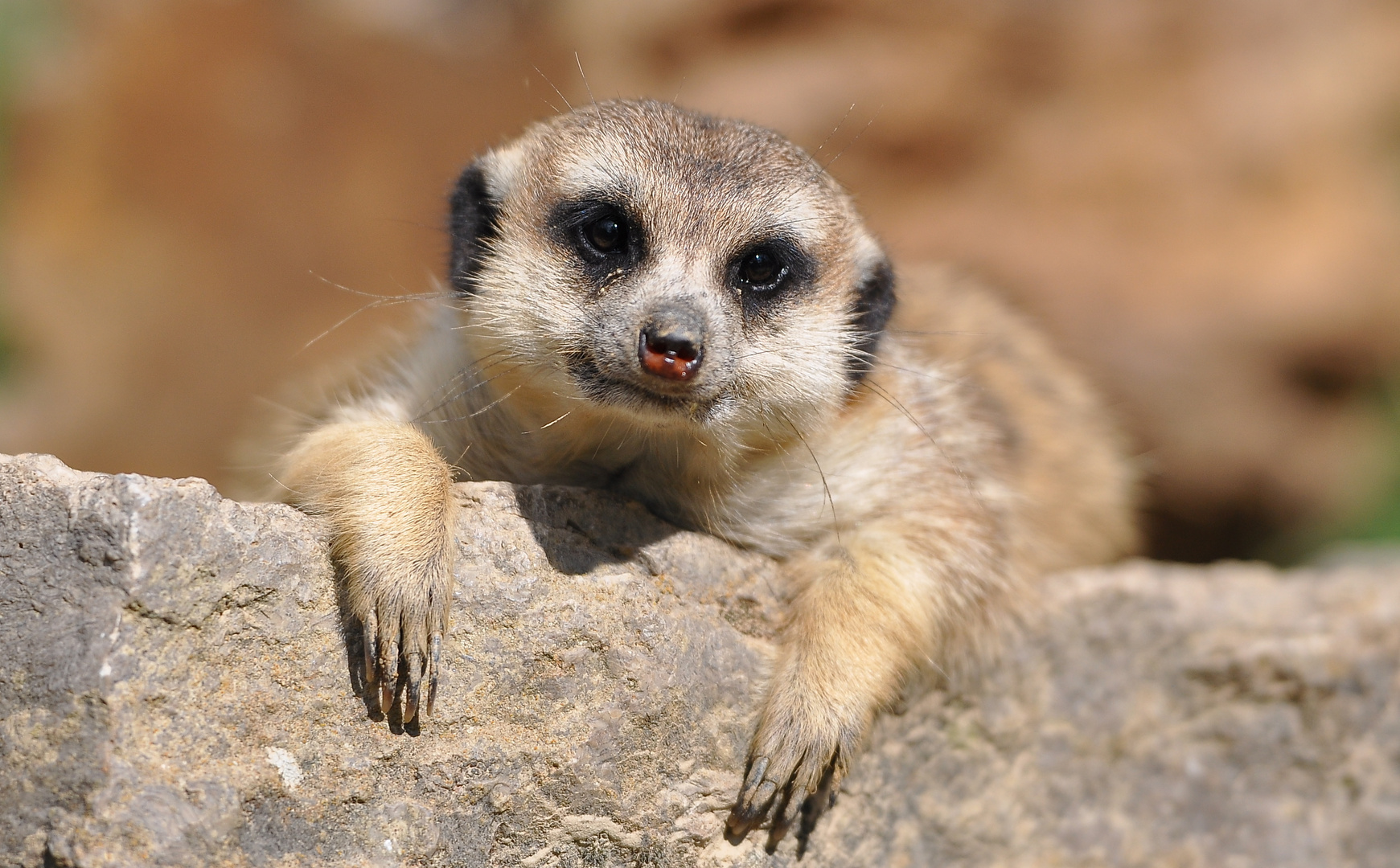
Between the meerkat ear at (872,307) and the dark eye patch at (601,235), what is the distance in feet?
2.19

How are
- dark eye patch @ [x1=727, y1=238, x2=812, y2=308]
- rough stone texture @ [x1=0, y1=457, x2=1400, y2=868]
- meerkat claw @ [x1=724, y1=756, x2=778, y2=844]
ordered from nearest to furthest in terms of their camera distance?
rough stone texture @ [x1=0, y1=457, x2=1400, y2=868] < meerkat claw @ [x1=724, y1=756, x2=778, y2=844] < dark eye patch @ [x1=727, y1=238, x2=812, y2=308]

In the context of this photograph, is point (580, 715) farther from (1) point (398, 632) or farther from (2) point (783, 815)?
(2) point (783, 815)

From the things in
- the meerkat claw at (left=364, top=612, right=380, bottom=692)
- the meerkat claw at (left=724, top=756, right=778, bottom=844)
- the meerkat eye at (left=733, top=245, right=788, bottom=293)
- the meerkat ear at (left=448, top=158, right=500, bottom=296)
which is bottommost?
the meerkat claw at (left=724, top=756, right=778, bottom=844)

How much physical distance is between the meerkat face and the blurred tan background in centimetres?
422

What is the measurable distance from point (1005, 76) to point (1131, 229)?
4.09 ft

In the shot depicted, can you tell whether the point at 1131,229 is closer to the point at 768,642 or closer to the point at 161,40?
the point at 768,642

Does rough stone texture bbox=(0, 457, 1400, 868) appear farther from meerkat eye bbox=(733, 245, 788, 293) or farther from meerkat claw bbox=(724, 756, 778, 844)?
meerkat eye bbox=(733, 245, 788, 293)

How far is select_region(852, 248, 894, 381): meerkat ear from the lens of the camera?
3027 millimetres

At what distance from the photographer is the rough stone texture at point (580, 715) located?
207cm

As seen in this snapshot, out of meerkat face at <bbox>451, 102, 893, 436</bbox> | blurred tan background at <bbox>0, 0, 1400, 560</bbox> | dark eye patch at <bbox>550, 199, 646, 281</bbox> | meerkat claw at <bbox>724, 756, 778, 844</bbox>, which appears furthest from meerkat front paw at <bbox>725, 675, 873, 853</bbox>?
blurred tan background at <bbox>0, 0, 1400, 560</bbox>

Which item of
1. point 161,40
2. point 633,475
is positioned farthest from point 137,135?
point 633,475

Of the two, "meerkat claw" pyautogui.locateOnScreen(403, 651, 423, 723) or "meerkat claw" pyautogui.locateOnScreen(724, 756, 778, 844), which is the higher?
"meerkat claw" pyautogui.locateOnScreen(403, 651, 423, 723)

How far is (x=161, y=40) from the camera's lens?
7332 millimetres

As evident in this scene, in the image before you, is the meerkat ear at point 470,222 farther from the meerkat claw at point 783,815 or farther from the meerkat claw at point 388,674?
the meerkat claw at point 783,815
